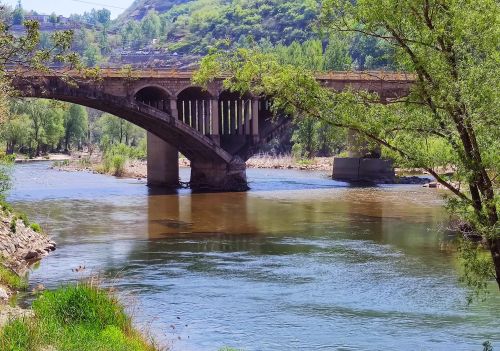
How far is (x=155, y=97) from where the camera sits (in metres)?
67.9

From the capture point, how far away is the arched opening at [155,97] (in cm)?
6531

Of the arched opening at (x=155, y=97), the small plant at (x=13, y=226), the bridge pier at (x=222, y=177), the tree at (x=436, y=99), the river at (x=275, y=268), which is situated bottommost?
the river at (x=275, y=268)

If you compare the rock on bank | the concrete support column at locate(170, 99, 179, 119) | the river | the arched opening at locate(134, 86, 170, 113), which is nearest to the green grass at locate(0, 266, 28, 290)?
the rock on bank

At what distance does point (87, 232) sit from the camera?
148 ft

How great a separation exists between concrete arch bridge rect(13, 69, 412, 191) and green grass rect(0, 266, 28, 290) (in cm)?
2998

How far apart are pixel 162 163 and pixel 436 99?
5792 centimetres

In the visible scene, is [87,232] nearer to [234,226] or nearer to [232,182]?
[234,226]

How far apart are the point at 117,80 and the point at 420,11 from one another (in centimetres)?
4347

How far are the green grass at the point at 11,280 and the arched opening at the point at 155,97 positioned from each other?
36.0 metres

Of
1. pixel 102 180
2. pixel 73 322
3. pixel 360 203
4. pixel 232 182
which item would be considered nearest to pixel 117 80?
pixel 232 182

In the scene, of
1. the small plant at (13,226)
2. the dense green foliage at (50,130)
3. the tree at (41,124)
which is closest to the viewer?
the small plant at (13,226)

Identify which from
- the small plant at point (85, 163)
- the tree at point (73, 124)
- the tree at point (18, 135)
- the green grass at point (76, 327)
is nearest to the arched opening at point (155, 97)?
the small plant at point (85, 163)

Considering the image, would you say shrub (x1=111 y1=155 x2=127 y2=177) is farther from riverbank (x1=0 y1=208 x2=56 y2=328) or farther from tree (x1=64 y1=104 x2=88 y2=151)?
riverbank (x1=0 y1=208 x2=56 y2=328)

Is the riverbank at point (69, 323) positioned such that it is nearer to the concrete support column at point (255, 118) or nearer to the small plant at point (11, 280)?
the small plant at point (11, 280)
